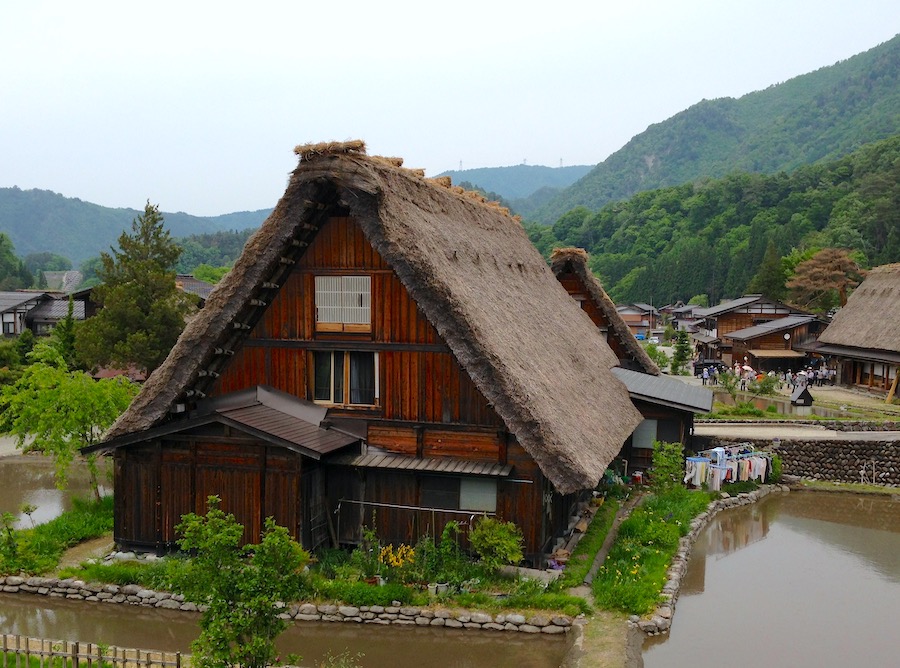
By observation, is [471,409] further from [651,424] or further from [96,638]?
[651,424]

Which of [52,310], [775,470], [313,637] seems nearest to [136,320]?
[313,637]

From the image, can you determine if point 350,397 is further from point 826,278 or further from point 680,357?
point 826,278

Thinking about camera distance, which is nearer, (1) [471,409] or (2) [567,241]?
(1) [471,409]

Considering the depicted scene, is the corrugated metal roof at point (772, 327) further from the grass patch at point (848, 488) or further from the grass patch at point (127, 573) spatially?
the grass patch at point (127, 573)

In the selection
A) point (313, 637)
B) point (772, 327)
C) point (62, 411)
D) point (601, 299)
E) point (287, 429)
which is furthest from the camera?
point (772, 327)

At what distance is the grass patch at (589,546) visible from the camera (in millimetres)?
12180

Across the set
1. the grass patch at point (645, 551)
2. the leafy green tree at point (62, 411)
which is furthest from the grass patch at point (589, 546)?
the leafy green tree at point (62, 411)

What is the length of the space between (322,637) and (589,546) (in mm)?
5900

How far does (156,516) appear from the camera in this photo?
1314 cm

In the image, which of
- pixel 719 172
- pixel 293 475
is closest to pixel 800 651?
pixel 293 475

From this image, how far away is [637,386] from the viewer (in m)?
20.5

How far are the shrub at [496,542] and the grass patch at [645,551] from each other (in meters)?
1.56

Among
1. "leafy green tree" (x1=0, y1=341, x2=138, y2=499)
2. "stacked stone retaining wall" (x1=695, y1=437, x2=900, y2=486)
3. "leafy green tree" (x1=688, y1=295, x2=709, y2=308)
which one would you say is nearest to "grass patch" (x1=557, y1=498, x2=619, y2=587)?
"stacked stone retaining wall" (x1=695, y1=437, x2=900, y2=486)

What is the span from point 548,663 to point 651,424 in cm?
1191
